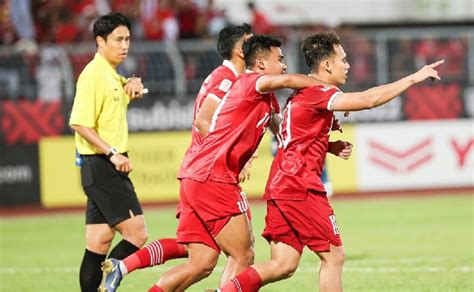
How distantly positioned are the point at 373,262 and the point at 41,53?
9.18 metres

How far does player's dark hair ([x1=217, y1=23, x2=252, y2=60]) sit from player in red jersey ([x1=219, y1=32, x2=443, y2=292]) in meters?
1.24

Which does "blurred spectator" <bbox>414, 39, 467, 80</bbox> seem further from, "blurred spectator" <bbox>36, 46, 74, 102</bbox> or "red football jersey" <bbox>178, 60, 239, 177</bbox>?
"red football jersey" <bbox>178, 60, 239, 177</bbox>

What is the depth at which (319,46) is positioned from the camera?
317 inches

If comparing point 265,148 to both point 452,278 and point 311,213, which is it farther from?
point 311,213

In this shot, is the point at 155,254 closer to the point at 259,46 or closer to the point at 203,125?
the point at 203,125

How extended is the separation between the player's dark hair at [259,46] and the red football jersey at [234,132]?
21 centimetres

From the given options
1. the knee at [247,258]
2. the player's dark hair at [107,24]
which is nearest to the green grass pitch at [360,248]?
the knee at [247,258]

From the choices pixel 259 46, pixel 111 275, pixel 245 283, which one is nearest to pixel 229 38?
pixel 259 46

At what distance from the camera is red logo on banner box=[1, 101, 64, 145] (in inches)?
752

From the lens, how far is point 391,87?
24.5ft

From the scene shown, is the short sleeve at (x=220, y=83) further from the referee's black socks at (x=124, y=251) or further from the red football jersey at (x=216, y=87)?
the referee's black socks at (x=124, y=251)

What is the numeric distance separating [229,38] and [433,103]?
40.9ft

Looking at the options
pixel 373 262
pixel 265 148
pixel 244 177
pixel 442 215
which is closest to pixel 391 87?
pixel 244 177

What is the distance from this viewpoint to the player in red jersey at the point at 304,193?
785cm
